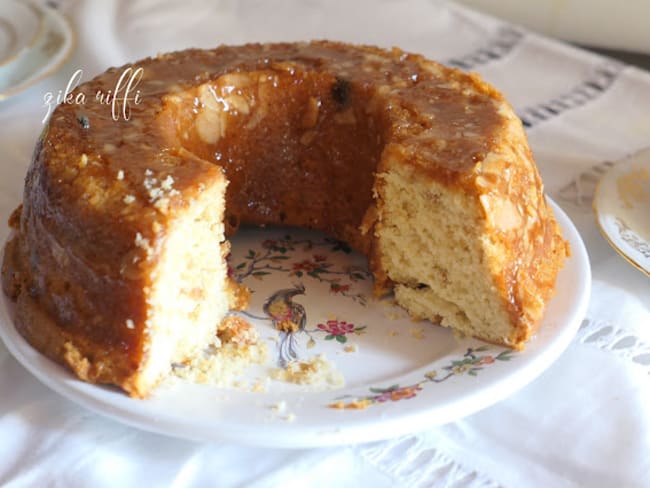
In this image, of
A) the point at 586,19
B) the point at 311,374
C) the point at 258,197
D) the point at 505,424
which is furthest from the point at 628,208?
the point at 586,19

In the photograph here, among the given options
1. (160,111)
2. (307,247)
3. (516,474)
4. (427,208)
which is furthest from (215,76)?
(516,474)

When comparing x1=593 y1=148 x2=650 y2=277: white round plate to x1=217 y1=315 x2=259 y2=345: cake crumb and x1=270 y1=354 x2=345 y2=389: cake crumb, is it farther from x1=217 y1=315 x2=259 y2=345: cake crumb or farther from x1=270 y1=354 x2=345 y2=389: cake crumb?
x1=217 y1=315 x2=259 y2=345: cake crumb

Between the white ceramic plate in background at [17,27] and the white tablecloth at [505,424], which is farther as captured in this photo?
the white ceramic plate in background at [17,27]

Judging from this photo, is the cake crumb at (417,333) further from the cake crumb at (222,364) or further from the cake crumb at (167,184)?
the cake crumb at (167,184)

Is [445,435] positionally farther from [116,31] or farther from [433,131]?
[116,31]

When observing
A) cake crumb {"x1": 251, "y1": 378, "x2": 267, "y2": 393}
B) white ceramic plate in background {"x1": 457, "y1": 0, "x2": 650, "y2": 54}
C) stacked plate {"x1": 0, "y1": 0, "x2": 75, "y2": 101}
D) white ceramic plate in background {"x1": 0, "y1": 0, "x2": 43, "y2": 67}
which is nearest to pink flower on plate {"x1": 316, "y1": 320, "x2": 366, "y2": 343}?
cake crumb {"x1": 251, "y1": 378, "x2": 267, "y2": 393}

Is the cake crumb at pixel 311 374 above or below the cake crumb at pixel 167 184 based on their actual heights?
below

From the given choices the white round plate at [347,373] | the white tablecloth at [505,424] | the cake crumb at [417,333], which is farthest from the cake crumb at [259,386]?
the cake crumb at [417,333]
